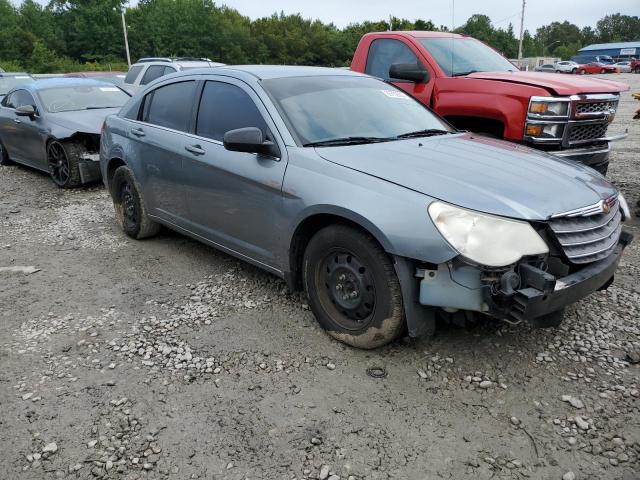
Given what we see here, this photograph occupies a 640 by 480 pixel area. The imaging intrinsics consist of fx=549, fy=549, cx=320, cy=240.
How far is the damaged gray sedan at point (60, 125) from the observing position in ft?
25.4

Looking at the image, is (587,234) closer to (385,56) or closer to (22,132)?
(385,56)

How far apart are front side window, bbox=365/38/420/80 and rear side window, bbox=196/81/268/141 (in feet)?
9.82

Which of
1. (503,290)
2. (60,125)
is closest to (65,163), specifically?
(60,125)

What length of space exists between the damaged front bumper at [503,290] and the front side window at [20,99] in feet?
25.6

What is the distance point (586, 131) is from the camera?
226 inches

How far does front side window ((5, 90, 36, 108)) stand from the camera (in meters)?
8.75

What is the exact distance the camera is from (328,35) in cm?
7631

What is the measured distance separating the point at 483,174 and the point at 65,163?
A: 21.5 feet

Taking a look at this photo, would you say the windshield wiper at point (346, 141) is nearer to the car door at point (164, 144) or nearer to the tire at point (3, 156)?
the car door at point (164, 144)

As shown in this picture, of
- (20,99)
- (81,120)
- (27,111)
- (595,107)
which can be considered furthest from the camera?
(20,99)

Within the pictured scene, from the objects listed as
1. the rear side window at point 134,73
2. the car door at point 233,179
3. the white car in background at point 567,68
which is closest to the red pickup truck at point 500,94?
the car door at point 233,179

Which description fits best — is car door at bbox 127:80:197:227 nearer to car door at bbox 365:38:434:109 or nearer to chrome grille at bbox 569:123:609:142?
car door at bbox 365:38:434:109

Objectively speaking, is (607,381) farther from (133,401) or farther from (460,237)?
(133,401)

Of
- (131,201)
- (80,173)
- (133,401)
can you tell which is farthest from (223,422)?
(80,173)
